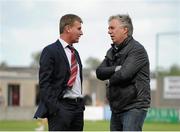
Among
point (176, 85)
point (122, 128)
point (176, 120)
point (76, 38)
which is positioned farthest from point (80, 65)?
point (176, 85)

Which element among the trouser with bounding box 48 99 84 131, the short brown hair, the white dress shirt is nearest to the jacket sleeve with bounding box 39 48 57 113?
the trouser with bounding box 48 99 84 131

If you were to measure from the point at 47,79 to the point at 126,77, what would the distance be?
3.38ft

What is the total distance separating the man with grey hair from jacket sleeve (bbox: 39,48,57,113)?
2.09 feet

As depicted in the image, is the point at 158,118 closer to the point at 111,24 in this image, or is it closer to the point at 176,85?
the point at 176,85

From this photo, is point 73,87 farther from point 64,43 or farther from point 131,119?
point 131,119

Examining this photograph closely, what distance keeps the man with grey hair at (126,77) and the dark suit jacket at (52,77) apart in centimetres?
49

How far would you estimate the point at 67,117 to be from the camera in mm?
8953

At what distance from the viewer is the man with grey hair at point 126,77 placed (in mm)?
8703

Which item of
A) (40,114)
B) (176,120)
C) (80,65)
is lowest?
(176,120)

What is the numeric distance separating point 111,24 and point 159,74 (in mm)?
37258

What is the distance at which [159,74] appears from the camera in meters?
45.8

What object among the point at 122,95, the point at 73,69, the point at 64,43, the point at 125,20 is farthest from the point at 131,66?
the point at 64,43

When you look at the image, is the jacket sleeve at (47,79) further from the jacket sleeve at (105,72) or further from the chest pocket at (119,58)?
the chest pocket at (119,58)

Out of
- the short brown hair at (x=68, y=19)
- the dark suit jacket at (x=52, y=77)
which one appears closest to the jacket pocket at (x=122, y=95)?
the dark suit jacket at (x=52, y=77)
